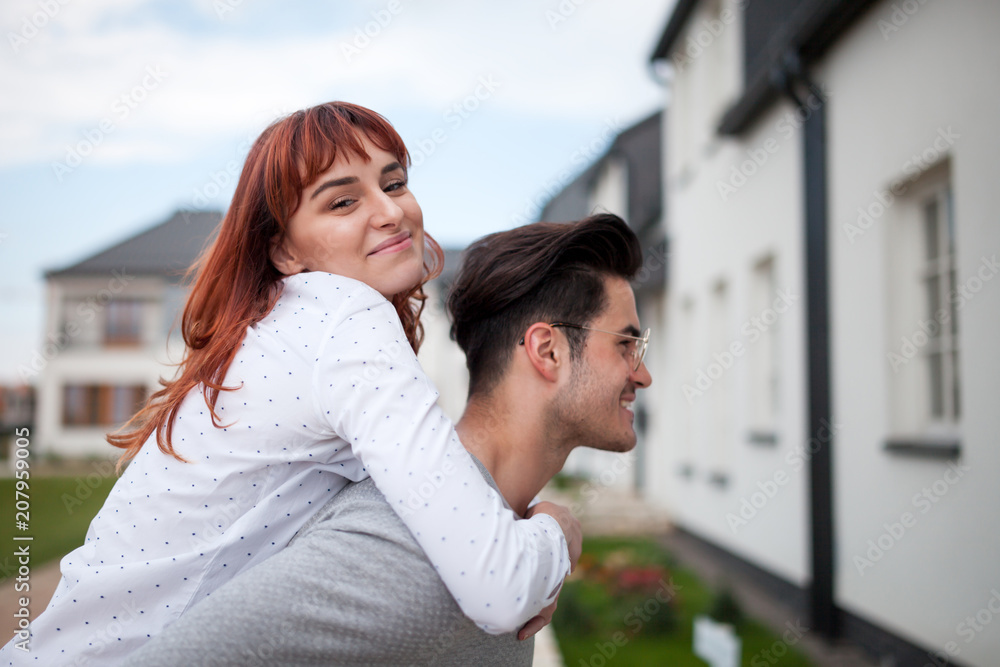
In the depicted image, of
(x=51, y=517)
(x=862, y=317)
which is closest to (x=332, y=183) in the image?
(x=862, y=317)

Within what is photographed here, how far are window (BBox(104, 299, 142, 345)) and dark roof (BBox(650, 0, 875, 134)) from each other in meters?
26.9

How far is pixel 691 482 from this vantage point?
10641 mm

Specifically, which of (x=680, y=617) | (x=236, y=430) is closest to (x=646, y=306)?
(x=680, y=617)

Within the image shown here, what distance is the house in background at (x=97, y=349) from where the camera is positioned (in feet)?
97.2

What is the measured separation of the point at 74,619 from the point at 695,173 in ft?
32.0

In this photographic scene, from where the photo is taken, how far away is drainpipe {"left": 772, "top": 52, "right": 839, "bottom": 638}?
20.1ft

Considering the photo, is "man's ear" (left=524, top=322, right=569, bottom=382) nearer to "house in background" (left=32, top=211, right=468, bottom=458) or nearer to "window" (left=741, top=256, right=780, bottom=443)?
"window" (left=741, top=256, right=780, bottom=443)

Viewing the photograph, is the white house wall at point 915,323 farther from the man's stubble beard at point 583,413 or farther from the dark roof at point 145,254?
the dark roof at point 145,254

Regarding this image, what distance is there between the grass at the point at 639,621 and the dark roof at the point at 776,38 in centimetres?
428

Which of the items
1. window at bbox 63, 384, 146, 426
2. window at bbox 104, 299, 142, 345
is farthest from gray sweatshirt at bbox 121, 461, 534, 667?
window at bbox 104, 299, 142, 345

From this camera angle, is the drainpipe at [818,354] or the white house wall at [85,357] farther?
the white house wall at [85,357]

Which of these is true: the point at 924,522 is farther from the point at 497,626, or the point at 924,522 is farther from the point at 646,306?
the point at 646,306

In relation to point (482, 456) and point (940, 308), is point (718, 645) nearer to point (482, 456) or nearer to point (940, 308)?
point (940, 308)

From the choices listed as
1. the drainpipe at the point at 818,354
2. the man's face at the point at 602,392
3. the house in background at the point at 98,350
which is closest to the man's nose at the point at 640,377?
the man's face at the point at 602,392
